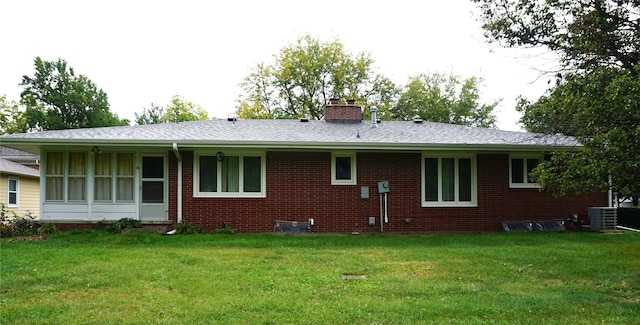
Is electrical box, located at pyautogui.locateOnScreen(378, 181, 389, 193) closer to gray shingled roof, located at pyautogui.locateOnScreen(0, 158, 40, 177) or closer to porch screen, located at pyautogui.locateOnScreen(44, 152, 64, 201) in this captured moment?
porch screen, located at pyautogui.locateOnScreen(44, 152, 64, 201)

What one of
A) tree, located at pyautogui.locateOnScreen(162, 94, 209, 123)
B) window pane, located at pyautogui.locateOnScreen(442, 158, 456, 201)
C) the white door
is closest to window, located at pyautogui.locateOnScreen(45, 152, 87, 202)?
the white door

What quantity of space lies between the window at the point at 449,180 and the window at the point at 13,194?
16489 millimetres

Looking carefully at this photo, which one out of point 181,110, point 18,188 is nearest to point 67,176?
point 18,188

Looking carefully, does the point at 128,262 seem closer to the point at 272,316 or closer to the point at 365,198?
the point at 272,316

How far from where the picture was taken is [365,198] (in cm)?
1279

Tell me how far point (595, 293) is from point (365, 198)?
7132 mm

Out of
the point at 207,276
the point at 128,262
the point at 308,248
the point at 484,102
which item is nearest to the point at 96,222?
the point at 128,262

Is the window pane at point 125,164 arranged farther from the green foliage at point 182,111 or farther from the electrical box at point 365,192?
the green foliage at point 182,111

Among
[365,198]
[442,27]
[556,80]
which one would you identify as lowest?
[365,198]

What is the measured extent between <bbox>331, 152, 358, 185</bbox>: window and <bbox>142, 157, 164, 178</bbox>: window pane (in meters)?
4.48

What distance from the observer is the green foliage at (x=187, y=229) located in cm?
1191

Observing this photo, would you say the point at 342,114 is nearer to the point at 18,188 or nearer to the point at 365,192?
the point at 365,192

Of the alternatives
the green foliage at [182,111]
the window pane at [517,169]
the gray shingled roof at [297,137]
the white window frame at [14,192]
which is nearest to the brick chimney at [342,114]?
the gray shingled roof at [297,137]

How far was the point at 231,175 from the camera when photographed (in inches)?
500
